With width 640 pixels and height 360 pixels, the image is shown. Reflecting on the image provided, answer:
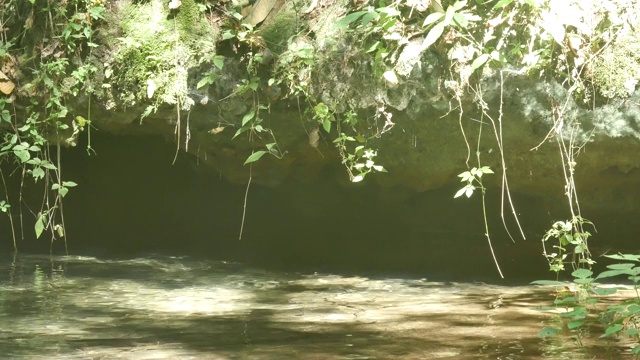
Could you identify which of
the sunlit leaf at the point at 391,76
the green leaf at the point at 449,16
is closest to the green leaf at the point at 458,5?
the green leaf at the point at 449,16

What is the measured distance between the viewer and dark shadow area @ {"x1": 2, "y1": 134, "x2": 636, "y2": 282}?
609 centimetres

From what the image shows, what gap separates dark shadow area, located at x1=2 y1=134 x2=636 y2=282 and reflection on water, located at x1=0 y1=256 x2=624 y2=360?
67cm

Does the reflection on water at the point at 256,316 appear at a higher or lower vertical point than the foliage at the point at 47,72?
lower

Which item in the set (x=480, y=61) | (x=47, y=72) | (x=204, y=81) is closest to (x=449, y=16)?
(x=480, y=61)

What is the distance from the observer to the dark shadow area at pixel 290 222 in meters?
6.09

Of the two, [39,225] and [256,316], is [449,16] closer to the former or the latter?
[256,316]

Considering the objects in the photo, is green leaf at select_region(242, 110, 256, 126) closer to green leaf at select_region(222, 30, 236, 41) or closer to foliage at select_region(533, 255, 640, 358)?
green leaf at select_region(222, 30, 236, 41)

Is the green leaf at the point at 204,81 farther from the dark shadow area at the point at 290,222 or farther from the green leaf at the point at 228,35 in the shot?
the dark shadow area at the point at 290,222

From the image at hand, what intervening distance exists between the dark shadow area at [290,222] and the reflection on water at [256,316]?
673 millimetres

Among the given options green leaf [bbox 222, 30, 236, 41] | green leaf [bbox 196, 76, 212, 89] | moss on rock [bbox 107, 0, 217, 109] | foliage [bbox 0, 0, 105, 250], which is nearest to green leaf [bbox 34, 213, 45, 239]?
foliage [bbox 0, 0, 105, 250]

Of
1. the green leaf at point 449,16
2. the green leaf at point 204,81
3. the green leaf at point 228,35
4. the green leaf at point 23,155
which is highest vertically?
the green leaf at point 228,35

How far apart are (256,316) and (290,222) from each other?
2815mm

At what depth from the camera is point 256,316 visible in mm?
4359

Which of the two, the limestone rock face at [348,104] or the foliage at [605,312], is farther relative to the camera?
the limestone rock face at [348,104]
